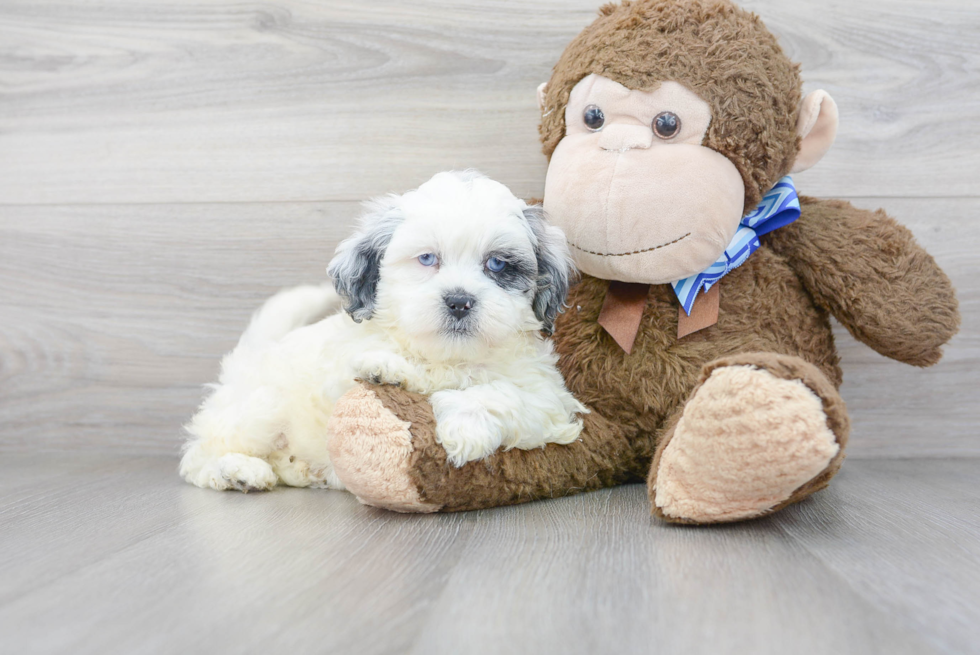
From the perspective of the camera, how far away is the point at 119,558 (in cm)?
95

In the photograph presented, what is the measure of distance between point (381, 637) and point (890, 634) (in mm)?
480

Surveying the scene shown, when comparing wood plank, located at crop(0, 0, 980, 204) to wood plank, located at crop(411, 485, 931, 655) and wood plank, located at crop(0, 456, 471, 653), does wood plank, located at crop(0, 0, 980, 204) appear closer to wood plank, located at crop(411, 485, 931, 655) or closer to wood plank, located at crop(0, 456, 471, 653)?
wood plank, located at crop(0, 456, 471, 653)

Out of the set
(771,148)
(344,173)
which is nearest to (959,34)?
(771,148)

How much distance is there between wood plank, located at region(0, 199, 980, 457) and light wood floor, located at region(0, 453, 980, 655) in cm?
42

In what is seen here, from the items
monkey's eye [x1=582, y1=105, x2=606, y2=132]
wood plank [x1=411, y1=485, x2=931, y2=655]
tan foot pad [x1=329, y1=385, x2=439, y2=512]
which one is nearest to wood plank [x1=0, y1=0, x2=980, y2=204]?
monkey's eye [x1=582, y1=105, x2=606, y2=132]

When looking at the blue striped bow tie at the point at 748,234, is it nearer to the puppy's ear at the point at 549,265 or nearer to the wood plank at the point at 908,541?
the puppy's ear at the point at 549,265

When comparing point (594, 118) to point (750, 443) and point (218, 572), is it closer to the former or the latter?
point (750, 443)

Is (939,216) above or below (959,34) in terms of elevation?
below

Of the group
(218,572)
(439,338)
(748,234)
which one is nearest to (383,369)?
(439,338)

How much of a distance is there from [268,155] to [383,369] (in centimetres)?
78

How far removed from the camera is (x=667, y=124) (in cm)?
118

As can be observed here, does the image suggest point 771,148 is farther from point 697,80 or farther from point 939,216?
point 939,216

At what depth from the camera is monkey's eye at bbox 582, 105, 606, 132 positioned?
123 cm

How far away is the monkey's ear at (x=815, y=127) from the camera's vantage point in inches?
49.0
